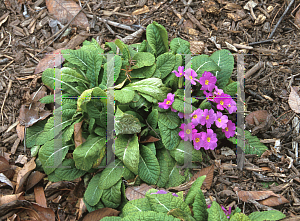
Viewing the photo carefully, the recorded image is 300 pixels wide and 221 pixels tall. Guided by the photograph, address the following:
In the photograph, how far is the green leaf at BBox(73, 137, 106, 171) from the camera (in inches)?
104

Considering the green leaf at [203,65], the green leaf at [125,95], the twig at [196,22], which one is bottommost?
the green leaf at [125,95]

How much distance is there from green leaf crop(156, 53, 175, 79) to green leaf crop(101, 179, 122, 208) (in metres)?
1.34

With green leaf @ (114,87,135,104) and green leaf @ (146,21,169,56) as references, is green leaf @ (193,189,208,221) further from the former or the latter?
green leaf @ (146,21,169,56)

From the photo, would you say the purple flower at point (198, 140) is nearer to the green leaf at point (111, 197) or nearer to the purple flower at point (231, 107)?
the purple flower at point (231, 107)

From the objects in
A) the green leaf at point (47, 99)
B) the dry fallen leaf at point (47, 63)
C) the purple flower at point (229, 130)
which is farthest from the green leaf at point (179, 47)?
the green leaf at point (47, 99)

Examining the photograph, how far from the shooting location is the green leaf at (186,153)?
2766mm

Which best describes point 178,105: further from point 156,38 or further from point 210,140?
point 156,38

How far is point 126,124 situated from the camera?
2.67m

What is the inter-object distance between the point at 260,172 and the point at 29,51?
3.38m

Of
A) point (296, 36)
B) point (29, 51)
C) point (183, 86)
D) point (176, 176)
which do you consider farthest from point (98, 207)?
point (296, 36)

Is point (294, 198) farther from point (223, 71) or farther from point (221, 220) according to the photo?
point (223, 71)

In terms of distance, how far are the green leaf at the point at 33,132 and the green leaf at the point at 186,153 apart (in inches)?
64.1

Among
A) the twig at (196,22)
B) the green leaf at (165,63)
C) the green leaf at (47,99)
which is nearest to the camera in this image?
the green leaf at (165,63)

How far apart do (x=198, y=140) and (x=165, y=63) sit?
0.99m
